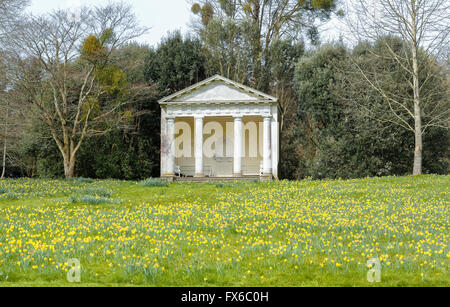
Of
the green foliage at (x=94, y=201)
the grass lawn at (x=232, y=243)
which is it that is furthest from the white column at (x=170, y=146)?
the green foliage at (x=94, y=201)

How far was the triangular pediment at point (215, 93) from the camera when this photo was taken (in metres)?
33.4

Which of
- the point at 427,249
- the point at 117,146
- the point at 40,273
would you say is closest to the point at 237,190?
the point at 427,249

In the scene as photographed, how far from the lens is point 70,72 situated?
1307 inches

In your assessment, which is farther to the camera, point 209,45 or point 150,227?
point 209,45

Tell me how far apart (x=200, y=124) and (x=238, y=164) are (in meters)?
4.14

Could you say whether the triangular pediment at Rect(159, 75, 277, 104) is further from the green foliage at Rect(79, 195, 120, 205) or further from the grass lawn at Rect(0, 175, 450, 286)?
the green foliage at Rect(79, 195, 120, 205)

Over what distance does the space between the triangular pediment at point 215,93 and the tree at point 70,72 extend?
4.65 metres

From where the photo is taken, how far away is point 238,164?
32.9m

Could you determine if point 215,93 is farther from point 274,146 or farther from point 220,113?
point 274,146

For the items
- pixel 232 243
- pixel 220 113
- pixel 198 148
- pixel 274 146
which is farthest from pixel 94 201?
pixel 274 146

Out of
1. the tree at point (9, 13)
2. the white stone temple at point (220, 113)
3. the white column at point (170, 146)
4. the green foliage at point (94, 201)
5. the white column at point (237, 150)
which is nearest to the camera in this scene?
the green foliage at point (94, 201)

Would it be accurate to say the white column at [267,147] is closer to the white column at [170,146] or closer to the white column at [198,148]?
the white column at [198,148]

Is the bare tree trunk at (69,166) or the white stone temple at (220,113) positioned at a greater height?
the white stone temple at (220,113)
